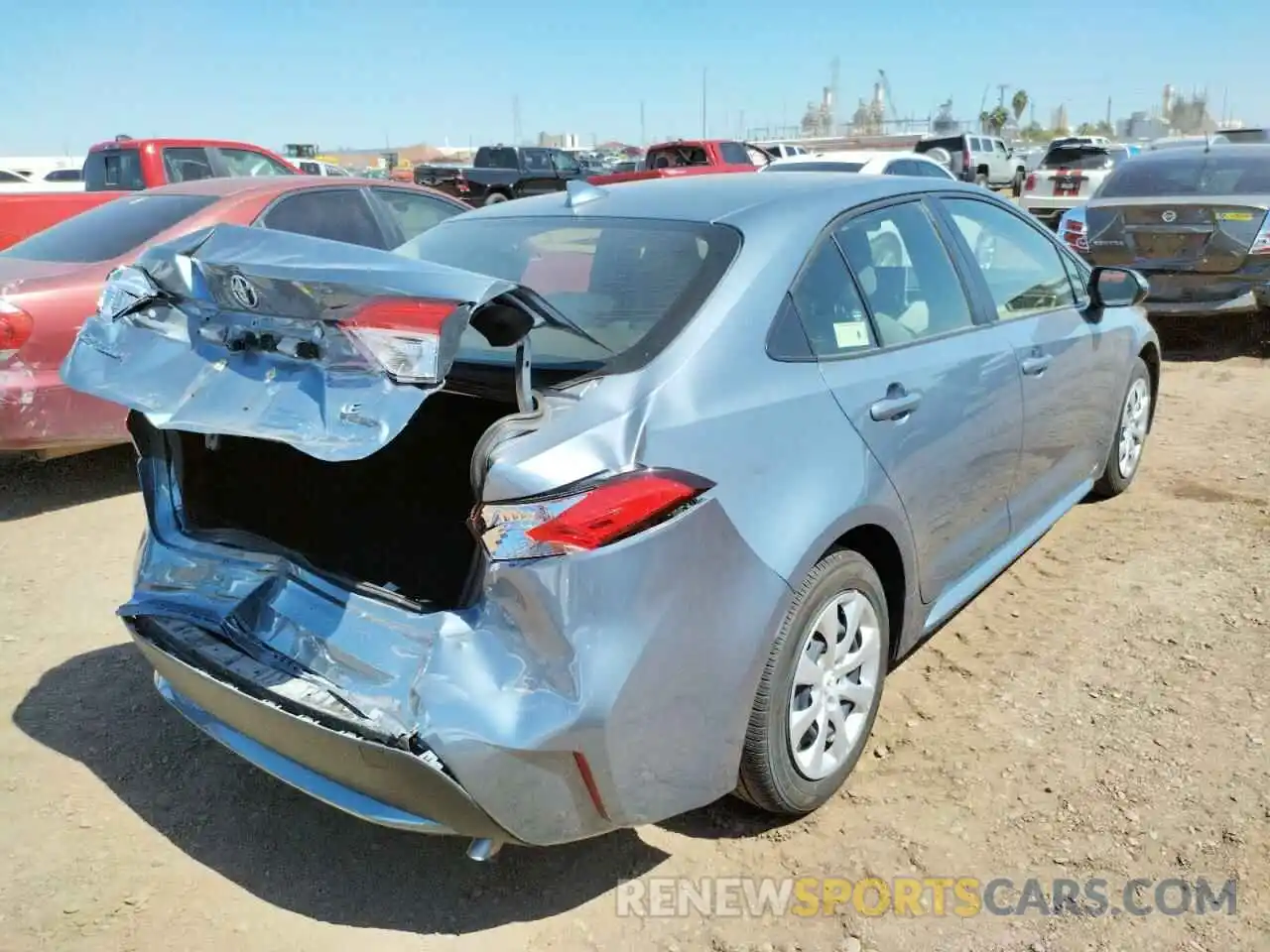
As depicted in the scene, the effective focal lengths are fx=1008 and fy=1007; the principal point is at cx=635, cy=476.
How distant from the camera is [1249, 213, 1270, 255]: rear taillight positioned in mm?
7414

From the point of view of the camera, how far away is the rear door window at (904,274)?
299cm

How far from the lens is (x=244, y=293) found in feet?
7.64

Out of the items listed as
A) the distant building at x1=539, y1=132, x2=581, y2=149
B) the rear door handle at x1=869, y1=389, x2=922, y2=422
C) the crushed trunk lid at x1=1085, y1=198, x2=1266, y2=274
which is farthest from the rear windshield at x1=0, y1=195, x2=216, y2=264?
the distant building at x1=539, y1=132, x2=581, y2=149

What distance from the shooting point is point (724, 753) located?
2342 mm

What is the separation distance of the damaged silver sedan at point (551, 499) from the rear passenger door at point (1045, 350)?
1.35ft

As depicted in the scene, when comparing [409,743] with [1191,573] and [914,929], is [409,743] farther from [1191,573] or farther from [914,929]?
[1191,573]

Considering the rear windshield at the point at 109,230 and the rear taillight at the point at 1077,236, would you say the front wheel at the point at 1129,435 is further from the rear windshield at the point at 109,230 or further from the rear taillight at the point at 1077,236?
the rear windshield at the point at 109,230

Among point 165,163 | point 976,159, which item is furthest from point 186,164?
point 976,159

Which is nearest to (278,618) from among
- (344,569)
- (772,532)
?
(344,569)

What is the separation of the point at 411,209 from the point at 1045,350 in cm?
470

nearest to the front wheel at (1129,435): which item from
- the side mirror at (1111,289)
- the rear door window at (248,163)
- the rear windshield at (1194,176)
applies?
the side mirror at (1111,289)

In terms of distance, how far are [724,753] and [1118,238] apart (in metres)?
7.11

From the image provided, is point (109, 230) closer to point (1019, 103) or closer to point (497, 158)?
point (497, 158)

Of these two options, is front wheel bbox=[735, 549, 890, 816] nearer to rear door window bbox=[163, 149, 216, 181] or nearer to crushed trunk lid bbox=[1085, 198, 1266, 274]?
crushed trunk lid bbox=[1085, 198, 1266, 274]
